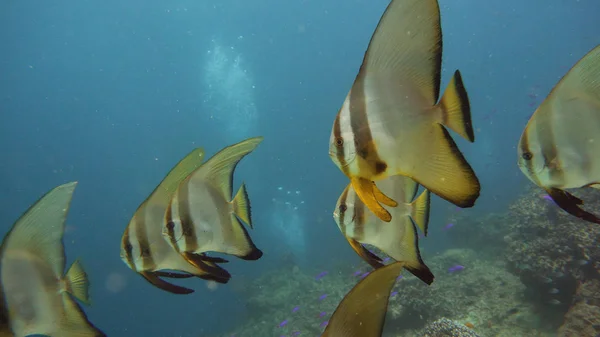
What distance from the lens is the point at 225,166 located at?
1.52 metres

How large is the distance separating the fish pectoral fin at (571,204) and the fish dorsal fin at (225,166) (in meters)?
0.97

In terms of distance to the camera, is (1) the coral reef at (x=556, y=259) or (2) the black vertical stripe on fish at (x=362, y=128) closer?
(2) the black vertical stripe on fish at (x=362, y=128)

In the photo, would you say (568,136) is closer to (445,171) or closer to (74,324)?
(445,171)

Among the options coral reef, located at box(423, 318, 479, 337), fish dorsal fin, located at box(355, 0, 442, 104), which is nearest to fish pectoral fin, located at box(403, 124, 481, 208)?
fish dorsal fin, located at box(355, 0, 442, 104)

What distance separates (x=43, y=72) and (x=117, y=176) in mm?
22515

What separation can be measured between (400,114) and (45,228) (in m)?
1.30

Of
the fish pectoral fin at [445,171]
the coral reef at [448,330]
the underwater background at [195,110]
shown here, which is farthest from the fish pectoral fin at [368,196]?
the underwater background at [195,110]

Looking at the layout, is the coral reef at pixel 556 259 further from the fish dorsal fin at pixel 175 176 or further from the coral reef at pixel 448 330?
the fish dorsal fin at pixel 175 176

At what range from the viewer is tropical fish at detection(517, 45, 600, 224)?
42.1 inches

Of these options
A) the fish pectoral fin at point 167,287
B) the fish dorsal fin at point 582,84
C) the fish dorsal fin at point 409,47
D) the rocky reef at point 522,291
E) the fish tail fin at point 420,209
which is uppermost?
the fish dorsal fin at point 409,47

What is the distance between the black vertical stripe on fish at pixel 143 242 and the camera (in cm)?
156

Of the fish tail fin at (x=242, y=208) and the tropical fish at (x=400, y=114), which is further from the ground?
the tropical fish at (x=400, y=114)

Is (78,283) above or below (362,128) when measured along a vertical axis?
below

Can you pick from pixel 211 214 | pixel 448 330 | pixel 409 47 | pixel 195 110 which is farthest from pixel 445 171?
pixel 195 110
